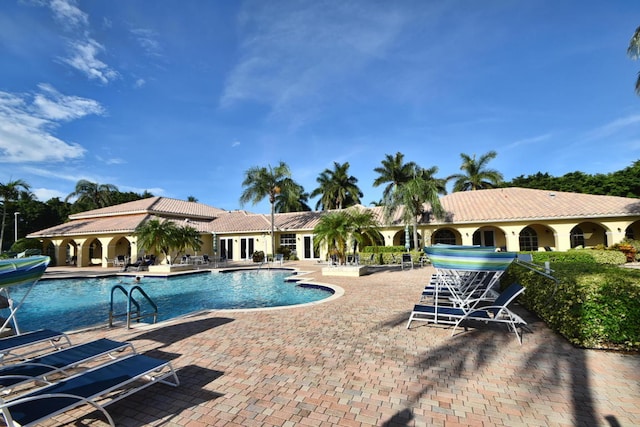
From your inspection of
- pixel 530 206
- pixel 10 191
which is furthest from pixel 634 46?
pixel 10 191

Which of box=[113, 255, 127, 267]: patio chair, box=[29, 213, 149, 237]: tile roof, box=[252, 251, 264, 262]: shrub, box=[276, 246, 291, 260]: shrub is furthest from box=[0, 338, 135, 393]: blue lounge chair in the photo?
box=[29, 213, 149, 237]: tile roof

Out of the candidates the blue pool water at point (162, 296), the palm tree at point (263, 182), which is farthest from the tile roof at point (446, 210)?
the blue pool water at point (162, 296)

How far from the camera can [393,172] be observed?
3253cm

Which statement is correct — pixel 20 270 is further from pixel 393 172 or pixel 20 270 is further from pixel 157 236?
pixel 393 172

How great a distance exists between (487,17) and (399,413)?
1445 cm

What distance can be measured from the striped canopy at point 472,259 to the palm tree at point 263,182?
2425cm

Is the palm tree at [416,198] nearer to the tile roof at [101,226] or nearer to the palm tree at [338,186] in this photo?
the palm tree at [338,186]

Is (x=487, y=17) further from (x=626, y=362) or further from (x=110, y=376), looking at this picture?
(x=110, y=376)

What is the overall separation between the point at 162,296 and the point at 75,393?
1138cm

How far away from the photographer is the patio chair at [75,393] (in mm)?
2504

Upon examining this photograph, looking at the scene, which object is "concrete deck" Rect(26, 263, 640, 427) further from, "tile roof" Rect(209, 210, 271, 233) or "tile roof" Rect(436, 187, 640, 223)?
"tile roof" Rect(209, 210, 271, 233)

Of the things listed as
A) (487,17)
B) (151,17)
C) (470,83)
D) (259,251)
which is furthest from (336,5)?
(259,251)

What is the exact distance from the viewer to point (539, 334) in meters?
5.96

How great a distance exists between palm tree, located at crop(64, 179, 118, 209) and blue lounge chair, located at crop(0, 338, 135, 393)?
168 feet
